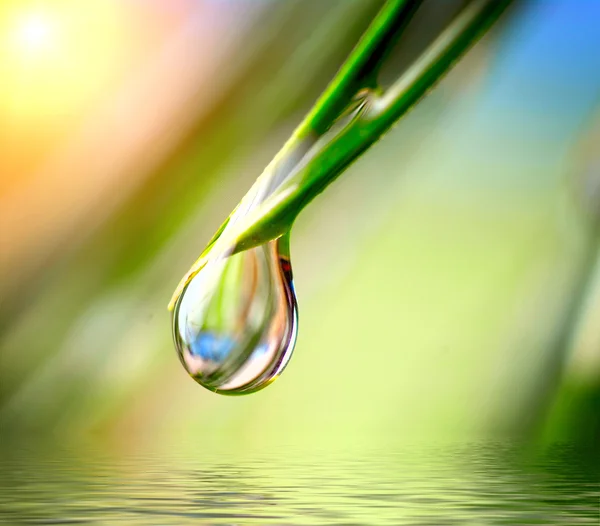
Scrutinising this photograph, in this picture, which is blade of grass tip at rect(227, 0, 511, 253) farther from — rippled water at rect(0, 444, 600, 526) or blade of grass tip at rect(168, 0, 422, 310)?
rippled water at rect(0, 444, 600, 526)

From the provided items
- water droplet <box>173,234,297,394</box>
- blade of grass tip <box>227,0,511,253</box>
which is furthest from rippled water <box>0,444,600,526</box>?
blade of grass tip <box>227,0,511,253</box>

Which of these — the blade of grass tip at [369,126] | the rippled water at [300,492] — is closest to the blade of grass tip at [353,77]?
the blade of grass tip at [369,126]

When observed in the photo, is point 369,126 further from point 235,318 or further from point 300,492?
point 300,492

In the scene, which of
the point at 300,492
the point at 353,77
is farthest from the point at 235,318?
the point at 300,492

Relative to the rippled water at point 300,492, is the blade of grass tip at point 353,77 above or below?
above

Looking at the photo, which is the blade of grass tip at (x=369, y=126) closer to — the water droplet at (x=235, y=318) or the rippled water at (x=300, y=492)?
the water droplet at (x=235, y=318)

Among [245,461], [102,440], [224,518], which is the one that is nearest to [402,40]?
[224,518]
